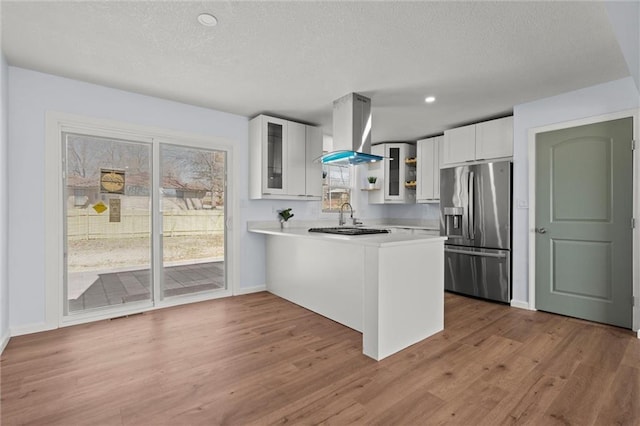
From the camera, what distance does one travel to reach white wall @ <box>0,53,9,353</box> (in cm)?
252

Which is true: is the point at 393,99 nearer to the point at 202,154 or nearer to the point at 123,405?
the point at 202,154

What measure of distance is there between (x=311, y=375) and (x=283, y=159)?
278 cm

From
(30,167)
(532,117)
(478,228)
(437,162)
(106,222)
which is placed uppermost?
(532,117)

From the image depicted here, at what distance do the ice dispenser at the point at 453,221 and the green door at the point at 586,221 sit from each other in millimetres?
897

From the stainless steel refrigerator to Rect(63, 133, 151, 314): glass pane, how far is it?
383 cm

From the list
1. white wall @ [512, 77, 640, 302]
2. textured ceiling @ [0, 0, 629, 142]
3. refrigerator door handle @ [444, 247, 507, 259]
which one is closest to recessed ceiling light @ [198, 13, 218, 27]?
textured ceiling @ [0, 0, 629, 142]

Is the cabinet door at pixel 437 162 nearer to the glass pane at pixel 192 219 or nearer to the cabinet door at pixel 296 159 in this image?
the cabinet door at pixel 296 159

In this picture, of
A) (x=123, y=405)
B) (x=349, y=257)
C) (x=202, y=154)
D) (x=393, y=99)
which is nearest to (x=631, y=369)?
(x=349, y=257)

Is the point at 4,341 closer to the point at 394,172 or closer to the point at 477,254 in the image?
the point at 477,254

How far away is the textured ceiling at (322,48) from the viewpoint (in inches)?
78.1

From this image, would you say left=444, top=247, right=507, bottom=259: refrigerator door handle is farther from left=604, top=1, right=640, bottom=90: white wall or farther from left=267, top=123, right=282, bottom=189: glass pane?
left=267, top=123, right=282, bottom=189: glass pane

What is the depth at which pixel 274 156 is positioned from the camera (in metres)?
4.15

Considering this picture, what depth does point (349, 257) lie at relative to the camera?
3000 mm

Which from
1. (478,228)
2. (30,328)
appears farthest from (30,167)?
(478,228)
